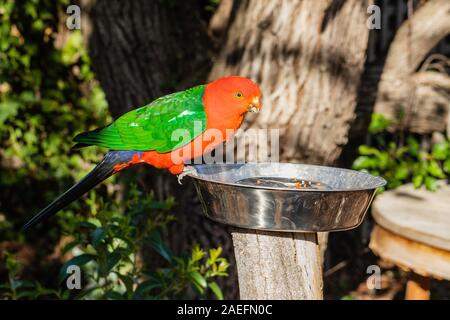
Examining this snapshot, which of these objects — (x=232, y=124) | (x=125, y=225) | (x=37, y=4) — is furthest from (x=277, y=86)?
(x=37, y=4)

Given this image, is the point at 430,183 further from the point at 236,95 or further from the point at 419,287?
the point at 236,95

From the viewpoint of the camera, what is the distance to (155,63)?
366cm

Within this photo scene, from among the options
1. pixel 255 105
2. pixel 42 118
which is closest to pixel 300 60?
pixel 255 105

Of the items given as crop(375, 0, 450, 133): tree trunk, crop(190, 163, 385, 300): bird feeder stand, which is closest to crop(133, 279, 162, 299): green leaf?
crop(190, 163, 385, 300): bird feeder stand

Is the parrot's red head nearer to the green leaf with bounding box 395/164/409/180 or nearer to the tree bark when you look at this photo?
the tree bark

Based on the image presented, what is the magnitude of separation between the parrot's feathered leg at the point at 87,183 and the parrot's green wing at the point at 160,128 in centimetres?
5

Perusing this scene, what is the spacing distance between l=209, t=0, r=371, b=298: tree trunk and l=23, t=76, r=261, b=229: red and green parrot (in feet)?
2.39

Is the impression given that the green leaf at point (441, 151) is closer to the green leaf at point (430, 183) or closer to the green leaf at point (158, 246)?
the green leaf at point (430, 183)

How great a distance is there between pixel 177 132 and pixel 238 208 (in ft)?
2.36

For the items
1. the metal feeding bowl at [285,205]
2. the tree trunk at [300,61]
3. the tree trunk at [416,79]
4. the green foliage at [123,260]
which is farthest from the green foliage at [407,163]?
the metal feeding bowl at [285,205]

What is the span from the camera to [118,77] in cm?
366

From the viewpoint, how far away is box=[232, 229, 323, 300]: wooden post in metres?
2.01

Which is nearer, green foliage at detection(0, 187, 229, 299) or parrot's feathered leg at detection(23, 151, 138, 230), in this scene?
parrot's feathered leg at detection(23, 151, 138, 230)

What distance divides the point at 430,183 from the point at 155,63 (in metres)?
1.82
